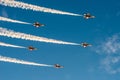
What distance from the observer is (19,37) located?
108375 mm

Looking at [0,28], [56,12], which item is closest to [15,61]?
[0,28]

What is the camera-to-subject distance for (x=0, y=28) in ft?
357

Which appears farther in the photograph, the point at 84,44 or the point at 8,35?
the point at 84,44

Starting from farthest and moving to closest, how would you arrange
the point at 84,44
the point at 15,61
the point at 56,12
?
1. the point at 84,44
2. the point at 15,61
3. the point at 56,12

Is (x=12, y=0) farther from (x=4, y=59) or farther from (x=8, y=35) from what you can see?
(x=4, y=59)

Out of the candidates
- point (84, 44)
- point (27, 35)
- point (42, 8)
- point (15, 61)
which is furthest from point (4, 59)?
point (84, 44)

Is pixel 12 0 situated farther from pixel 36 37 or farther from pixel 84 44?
pixel 84 44

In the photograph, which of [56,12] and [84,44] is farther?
[84,44]

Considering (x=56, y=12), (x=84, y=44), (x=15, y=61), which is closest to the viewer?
(x=56, y=12)

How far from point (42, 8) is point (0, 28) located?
40.9 feet

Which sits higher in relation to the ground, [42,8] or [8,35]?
[42,8]

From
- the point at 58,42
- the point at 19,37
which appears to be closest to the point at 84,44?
the point at 58,42

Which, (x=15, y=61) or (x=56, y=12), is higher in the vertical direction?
(x=56, y=12)

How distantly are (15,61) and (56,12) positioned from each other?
18.9m
